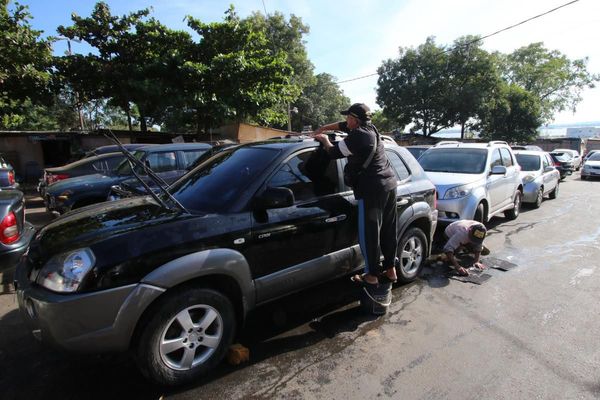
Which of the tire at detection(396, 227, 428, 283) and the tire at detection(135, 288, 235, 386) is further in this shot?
the tire at detection(396, 227, 428, 283)

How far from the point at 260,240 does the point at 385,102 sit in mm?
32425

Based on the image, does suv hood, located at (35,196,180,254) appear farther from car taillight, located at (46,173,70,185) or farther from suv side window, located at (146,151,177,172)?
car taillight, located at (46,173,70,185)

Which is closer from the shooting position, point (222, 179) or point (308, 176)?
point (222, 179)

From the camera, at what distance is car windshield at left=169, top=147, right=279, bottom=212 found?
3.04m

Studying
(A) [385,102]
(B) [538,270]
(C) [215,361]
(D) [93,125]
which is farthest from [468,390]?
(D) [93,125]

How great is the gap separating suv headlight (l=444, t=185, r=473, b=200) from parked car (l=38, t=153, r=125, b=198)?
7.27 meters

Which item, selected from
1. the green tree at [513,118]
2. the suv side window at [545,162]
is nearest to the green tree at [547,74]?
the green tree at [513,118]

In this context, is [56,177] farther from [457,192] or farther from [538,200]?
[538,200]

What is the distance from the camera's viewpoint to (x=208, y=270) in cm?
262

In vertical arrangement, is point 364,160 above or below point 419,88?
below

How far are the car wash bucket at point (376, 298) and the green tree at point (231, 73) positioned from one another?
482 inches

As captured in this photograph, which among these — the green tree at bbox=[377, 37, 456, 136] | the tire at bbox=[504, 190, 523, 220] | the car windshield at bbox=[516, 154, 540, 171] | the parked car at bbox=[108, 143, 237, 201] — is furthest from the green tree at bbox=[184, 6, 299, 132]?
the green tree at bbox=[377, 37, 456, 136]

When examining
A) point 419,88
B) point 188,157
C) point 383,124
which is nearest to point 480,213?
point 188,157

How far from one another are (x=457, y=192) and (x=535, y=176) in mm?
5213
